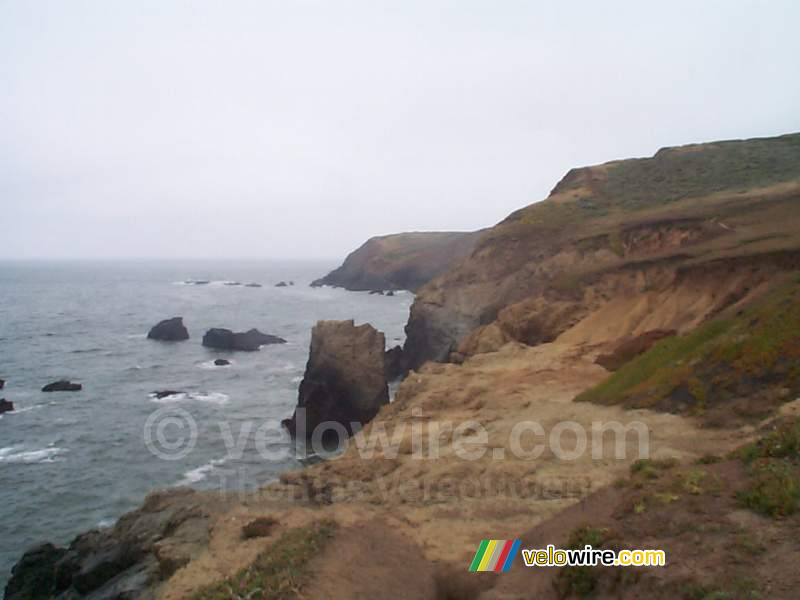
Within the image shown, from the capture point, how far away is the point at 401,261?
116 m

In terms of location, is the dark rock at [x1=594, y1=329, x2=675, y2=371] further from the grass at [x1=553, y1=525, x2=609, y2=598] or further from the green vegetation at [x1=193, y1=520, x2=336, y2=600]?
the green vegetation at [x1=193, y1=520, x2=336, y2=600]

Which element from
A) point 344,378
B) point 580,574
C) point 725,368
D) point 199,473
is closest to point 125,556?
point 580,574

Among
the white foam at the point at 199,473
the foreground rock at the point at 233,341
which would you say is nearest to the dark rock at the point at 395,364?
the foreground rock at the point at 233,341

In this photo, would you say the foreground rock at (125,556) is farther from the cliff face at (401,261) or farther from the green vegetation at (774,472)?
the cliff face at (401,261)

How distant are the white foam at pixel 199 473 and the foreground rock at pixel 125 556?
6.58 m

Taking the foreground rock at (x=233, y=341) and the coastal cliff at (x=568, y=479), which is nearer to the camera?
the coastal cliff at (x=568, y=479)

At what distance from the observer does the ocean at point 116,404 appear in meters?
23.0

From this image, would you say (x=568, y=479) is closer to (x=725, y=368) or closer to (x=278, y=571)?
(x=725, y=368)

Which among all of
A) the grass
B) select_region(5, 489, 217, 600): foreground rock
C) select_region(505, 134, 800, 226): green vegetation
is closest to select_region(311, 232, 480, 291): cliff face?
select_region(505, 134, 800, 226): green vegetation

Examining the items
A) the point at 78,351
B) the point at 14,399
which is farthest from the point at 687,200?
the point at 78,351

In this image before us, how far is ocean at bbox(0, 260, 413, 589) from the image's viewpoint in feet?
75.4

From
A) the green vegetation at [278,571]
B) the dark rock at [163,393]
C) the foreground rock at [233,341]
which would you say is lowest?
the dark rock at [163,393]

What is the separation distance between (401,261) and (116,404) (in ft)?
273

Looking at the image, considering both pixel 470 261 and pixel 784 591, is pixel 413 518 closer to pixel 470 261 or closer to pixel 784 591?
pixel 784 591
